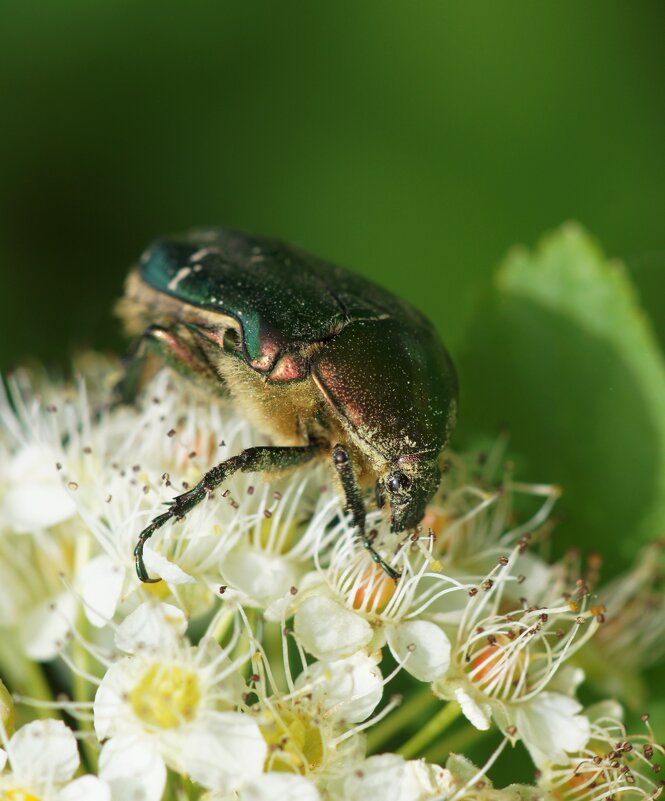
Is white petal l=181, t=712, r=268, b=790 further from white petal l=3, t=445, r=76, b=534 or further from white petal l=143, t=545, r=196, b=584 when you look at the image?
white petal l=3, t=445, r=76, b=534

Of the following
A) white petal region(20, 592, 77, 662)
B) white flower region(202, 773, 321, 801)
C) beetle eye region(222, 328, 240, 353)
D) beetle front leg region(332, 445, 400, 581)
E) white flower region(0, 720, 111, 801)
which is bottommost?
white petal region(20, 592, 77, 662)

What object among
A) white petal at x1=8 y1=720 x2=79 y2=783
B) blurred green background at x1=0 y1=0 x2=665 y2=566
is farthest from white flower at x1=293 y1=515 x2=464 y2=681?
blurred green background at x1=0 y1=0 x2=665 y2=566

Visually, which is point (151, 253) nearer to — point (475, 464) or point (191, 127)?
point (475, 464)

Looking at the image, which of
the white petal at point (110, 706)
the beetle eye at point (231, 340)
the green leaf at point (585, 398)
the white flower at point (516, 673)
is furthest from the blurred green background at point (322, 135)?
the white petal at point (110, 706)

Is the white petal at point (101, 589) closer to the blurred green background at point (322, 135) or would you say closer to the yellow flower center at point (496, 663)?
the yellow flower center at point (496, 663)

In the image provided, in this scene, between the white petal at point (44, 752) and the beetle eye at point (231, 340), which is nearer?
the white petal at point (44, 752)

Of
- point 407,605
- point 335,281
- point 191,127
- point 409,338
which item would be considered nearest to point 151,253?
point 335,281
